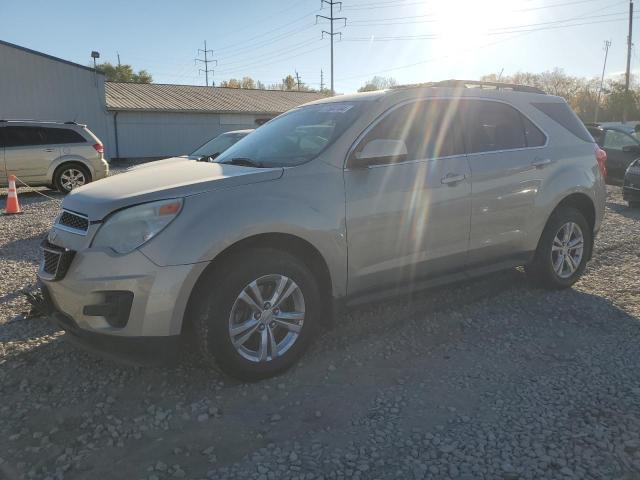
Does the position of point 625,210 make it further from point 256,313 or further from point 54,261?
point 54,261

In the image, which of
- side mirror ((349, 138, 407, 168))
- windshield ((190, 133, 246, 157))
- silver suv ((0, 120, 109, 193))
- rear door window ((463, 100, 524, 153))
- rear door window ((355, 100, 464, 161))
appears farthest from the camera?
silver suv ((0, 120, 109, 193))

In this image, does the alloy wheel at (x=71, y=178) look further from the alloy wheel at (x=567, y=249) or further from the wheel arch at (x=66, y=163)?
the alloy wheel at (x=567, y=249)

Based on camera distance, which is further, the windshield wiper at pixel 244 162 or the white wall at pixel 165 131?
the white wall at pixel 165 131

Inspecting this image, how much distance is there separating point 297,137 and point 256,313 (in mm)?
1490

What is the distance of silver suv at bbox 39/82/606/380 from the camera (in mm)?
3066

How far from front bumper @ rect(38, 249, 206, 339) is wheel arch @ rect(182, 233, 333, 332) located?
7cm

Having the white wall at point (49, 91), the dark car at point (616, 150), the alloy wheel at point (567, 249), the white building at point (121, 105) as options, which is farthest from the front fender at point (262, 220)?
the white wall at point (49, 91)

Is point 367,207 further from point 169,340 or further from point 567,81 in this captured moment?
point 567,81

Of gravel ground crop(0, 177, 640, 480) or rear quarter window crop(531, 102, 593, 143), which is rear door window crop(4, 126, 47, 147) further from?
rear quarter window crop(531, 102, 593, 143)

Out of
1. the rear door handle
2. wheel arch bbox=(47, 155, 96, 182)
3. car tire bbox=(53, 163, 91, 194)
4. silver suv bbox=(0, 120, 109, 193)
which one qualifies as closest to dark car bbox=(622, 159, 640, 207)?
the rear door handle

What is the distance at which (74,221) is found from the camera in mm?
3365

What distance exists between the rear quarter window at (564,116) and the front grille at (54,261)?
415 cm

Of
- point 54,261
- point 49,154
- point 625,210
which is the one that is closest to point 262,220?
point 54,261

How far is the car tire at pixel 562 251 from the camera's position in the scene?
16.2 feet
